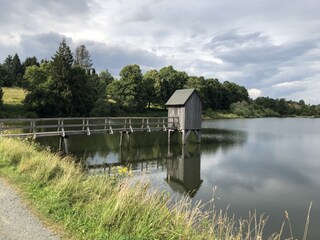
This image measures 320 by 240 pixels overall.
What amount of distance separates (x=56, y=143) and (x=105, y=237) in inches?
791

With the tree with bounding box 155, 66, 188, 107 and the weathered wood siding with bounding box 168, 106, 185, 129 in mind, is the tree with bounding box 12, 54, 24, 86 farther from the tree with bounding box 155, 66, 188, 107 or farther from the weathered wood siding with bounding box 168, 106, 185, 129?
the weathered wood siding with bounding box 168, 106, 185, 129

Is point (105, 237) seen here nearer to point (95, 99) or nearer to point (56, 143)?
point (56, 143)

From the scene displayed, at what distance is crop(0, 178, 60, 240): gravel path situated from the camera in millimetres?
4910

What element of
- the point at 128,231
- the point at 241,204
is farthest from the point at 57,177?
the point at 241,204

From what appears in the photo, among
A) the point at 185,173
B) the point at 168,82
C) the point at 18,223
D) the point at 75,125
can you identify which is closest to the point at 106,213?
the point at 18,223

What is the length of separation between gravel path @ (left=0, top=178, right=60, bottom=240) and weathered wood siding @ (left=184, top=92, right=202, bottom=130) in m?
21.1

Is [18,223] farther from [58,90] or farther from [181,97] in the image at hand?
[58,90]

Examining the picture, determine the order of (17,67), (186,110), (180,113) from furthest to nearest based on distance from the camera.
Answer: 1. (17,67)
2. (180,113)
3. (186,110)

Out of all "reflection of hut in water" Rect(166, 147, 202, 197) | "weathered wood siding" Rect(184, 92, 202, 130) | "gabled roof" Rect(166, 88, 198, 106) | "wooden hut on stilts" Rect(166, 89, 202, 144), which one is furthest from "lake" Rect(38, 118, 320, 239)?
"gabled roof" Rect(166, 88, 198, 106)

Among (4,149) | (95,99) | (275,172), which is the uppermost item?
(95,99)

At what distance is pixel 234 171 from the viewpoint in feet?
55.9

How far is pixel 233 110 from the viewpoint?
88062mm

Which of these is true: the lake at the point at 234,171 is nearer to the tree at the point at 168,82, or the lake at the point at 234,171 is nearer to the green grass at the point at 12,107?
the green grass at the point at 12,107

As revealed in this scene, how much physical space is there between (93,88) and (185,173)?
4452 cm
